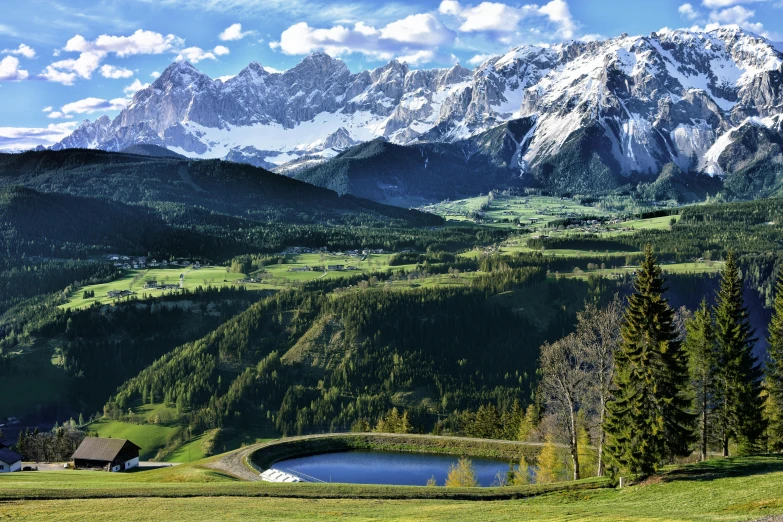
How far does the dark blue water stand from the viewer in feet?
270

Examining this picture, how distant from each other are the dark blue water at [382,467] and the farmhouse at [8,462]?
124ft

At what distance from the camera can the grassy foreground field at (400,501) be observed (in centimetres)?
4303

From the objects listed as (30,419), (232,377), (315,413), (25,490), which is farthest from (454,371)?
(25,490)

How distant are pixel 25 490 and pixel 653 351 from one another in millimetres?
51530

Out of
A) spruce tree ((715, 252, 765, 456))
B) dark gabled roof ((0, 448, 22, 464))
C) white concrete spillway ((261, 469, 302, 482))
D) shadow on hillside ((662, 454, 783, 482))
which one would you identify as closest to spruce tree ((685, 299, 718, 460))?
spruce tree ((715, 252, 765, 456))

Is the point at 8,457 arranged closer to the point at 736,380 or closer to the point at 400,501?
the point at 400,501

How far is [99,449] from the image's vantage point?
9869cm

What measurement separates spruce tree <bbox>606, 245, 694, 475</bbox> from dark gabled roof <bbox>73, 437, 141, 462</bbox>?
70.0m

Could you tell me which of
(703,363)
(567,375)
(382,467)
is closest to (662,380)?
(567,375)

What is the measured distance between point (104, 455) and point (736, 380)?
79.9m

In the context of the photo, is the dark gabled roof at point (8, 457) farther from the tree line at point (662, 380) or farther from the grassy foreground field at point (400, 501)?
the tree line at point (662, 380)

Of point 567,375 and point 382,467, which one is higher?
point 567,375

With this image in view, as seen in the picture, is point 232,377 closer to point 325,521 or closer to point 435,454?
point 435,454

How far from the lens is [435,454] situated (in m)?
Answer: 93.9
